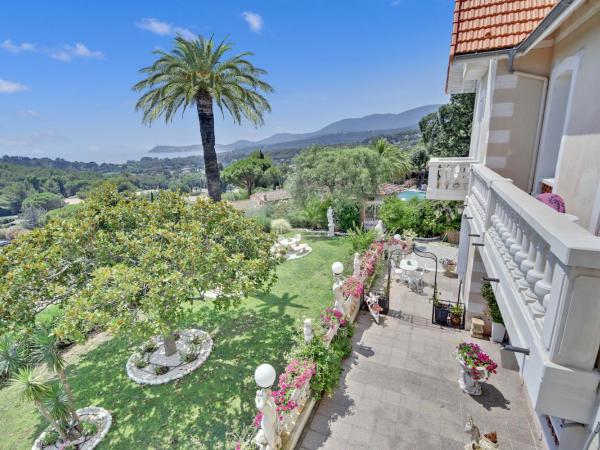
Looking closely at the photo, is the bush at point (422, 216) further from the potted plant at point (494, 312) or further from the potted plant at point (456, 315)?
the potted plant at point (494, 312)

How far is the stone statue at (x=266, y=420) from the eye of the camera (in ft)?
17.5

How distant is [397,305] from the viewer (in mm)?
11492

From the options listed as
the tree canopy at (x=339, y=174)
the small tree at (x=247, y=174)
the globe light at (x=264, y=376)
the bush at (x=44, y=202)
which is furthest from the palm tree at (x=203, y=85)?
the bush at (x=44, y=202)

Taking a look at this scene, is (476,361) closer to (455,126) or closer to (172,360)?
(172,360)

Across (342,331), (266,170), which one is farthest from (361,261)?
(266,170)

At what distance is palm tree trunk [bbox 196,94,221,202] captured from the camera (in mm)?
16562

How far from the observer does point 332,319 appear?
28.3ft

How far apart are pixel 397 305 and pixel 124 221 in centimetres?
992

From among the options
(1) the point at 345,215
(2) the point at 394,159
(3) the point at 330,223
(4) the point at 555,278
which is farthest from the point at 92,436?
(2) the point at 394,159

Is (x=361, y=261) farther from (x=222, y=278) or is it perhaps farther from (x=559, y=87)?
(x=559, y=87)

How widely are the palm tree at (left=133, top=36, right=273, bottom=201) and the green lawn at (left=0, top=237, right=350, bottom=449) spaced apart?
951cm

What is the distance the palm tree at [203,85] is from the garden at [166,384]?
9.19m

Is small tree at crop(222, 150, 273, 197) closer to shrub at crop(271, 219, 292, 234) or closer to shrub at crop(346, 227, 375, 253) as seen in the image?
shrub at crop(271, 219, 292, 234)

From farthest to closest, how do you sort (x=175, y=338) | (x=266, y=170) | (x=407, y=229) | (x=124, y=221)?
(x=266, y=170) → (x=407, y=229) → (x=175, y=338) → (x=124, y=221)
